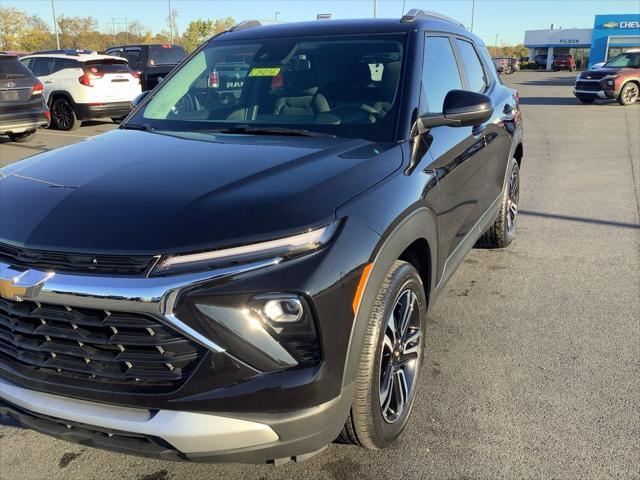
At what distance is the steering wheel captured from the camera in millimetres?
2969

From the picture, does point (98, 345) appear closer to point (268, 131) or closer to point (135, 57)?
point (268, 131)

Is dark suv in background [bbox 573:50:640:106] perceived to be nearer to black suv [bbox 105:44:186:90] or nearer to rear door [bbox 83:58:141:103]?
black suv [bbox 105:44:186:90]

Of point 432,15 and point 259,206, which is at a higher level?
point 432,15

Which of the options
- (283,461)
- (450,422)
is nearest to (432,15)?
(450,422)

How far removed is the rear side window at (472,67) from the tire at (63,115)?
11091 mm

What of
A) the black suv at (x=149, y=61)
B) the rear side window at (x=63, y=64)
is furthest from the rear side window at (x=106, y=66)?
the black suv at (x=149, y=61)

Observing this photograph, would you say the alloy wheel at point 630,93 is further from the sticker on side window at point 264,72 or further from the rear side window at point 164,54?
the sticker on side window at point 264,72

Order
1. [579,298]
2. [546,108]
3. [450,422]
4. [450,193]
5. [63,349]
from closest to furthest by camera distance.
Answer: [63,349], [450,422], [450,193], [579,298], [546,108]

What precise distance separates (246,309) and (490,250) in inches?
158

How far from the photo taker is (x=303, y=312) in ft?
6.17

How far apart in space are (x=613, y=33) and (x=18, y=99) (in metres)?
56.3

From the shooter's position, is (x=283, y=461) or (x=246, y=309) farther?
(x=283, y=461)

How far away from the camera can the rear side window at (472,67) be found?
4130mm

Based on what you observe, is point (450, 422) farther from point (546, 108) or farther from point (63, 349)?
point (546, 108)
